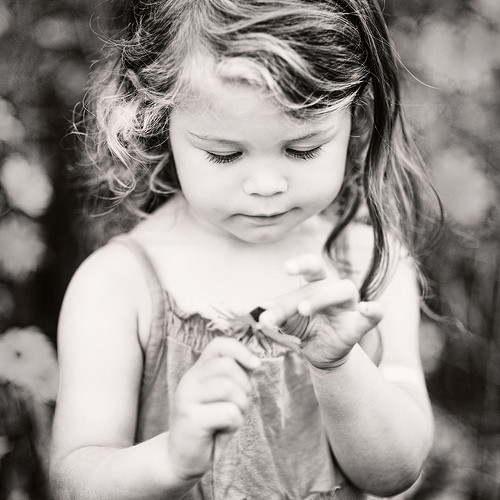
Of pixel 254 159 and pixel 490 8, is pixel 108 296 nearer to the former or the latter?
pixel 254 159

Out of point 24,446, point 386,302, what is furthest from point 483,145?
point 24,446

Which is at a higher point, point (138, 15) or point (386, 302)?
point (138, 15)

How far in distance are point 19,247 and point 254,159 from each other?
0.90m

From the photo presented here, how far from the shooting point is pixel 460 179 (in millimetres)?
2104

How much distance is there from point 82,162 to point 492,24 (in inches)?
43.3

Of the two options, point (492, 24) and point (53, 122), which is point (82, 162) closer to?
point (53, 122)

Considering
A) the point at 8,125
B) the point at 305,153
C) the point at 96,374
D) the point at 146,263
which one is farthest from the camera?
the point at 8,125

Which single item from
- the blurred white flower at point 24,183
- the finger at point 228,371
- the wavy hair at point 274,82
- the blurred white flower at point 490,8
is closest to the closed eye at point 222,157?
the wavy hair at point 274,82

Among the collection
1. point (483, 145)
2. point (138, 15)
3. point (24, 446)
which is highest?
point (138, 15)

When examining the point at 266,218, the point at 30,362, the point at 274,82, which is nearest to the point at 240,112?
the point at 274,82

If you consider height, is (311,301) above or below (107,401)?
above

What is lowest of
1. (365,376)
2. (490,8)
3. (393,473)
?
(393,473)

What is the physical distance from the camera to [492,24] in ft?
6.77

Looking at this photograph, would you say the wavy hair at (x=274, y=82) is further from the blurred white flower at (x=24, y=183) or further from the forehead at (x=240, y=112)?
the blurred white flower at (x=24, y=183)
